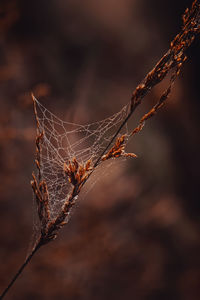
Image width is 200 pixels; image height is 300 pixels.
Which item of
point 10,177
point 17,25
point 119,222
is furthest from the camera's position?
point 119,222

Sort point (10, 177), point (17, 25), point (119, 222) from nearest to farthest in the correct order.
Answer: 1. point (17, 25)
2. point (10, 177)
3. point (119, 222)

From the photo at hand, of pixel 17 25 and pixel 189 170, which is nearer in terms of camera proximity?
pixel 17 25

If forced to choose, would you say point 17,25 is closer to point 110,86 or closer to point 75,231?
→ point 110,86

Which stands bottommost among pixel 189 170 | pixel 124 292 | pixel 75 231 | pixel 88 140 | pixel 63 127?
pixel 124 292

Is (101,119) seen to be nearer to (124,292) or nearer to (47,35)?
(47,35)

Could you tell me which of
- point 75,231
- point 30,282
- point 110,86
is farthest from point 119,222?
point 110,86

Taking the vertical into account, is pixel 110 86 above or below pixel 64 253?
above

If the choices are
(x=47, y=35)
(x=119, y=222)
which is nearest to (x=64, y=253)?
(x=119, y=222)
